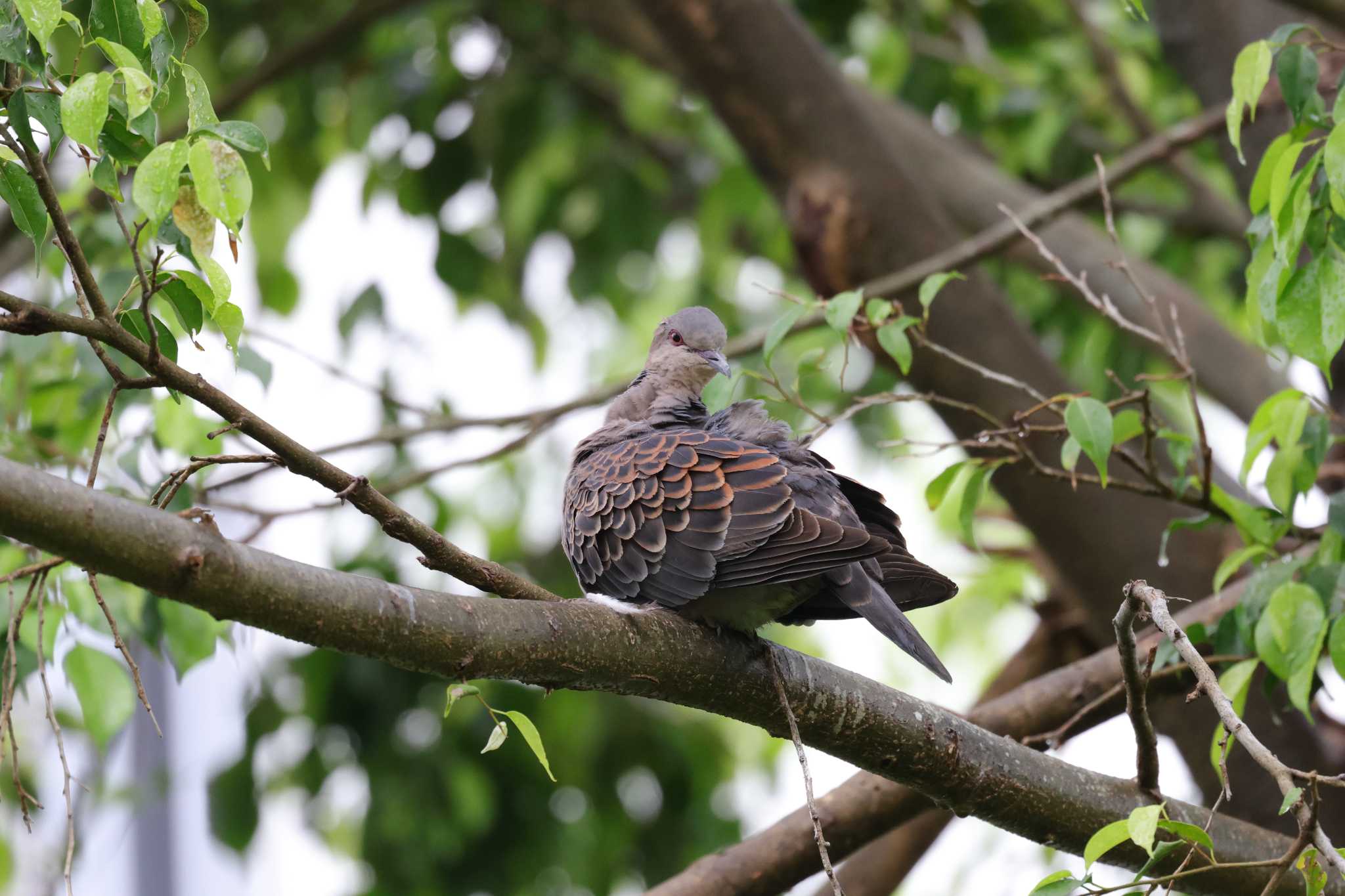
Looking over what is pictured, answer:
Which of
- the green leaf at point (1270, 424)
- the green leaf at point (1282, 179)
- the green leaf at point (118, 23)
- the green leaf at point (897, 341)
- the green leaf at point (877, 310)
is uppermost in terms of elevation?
the green leaf at point (118, 23)

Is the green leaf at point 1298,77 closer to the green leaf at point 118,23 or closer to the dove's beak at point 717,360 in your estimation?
the dove's beak at point 717,360

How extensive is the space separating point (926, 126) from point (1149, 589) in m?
3.47

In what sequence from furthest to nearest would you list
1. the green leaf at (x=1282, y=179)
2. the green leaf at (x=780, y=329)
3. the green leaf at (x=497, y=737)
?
the green leaf at (x=780, y=329), the green leaf at (x=1282, y=179), the green leaf at (x=497, y=737)

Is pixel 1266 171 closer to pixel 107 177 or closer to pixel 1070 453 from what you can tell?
pixel 1070 453

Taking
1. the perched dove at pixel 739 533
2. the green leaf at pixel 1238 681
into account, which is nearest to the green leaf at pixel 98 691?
the perched dove at pixel 739 533

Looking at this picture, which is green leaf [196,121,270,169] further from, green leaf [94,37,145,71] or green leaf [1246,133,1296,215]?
green leaf [1246,133,1296,215]

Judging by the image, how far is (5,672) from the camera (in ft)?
8.49

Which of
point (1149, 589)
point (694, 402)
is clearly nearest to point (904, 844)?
point (694, 402)

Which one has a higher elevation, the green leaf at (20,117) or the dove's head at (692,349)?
the dove's head at (692,349)

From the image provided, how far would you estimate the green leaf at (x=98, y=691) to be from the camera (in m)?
2.58

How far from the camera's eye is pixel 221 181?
5.18ft

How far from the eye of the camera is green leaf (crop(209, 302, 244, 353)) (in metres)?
1.74

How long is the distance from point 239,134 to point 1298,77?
1.71 meters

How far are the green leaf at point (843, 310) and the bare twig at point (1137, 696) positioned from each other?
2.32 ft
